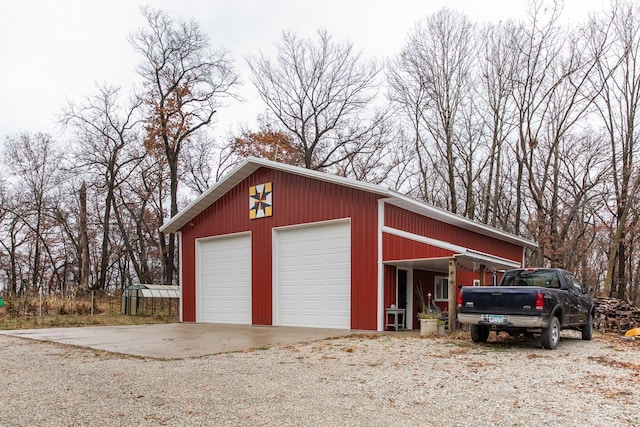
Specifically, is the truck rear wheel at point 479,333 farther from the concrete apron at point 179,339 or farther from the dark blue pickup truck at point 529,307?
the concrete apron at point 179,339

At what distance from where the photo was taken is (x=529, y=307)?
10.2 m

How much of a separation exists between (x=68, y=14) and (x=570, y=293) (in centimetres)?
1278

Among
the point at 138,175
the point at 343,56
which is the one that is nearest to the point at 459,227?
the point at 343,56

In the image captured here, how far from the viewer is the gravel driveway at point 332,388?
5.46 meters

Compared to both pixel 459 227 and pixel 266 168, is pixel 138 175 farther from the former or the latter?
pixel 459 227

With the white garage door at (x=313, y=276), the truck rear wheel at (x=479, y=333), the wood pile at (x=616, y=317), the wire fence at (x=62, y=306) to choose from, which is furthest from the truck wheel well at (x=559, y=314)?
the wire fence at (x=62, y=306)

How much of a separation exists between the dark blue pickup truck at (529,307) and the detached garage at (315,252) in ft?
6.47

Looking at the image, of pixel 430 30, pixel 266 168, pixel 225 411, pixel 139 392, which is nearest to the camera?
pixel 225 411

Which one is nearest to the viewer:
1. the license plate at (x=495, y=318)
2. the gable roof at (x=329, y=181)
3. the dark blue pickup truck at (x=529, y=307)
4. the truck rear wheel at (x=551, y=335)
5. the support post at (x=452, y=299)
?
the dark blue pickup truck at (x=529, y=307)

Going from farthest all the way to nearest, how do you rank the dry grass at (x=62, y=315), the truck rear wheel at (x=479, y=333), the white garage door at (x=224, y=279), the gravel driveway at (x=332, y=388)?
the dry grass at (x=62, y=315), the white garage door at (x=224, y=279), the truck rear wheel at (x=479, y=333), the gravel driveway at (x=332, y=388)

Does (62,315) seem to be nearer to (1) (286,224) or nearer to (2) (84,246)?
(1) (286,224)

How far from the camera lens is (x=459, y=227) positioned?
62.0 feet

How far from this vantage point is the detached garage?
14703mm

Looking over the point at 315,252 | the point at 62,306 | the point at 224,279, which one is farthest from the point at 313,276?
the point at 62,306
